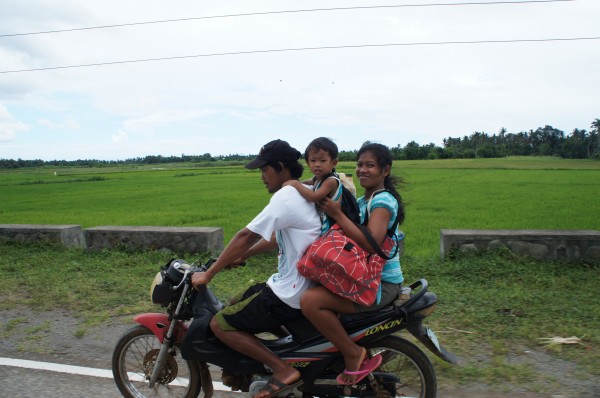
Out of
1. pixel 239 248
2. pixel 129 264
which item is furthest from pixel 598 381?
pixel 129 264

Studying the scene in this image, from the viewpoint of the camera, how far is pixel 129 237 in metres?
7.15

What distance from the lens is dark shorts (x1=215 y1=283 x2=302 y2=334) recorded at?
99.0 inches

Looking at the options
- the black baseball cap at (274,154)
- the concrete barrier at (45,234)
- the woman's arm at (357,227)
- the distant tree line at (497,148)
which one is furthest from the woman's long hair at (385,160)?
the distant tree line at (497,148)

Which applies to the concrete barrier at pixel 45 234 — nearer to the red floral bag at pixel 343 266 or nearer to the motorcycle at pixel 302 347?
the motorcycle at pixel 302 347

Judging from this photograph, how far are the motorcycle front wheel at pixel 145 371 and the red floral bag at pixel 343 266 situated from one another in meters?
1.03

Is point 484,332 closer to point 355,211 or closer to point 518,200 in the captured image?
point 355,211

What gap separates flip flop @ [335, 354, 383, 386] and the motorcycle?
0.06 meters

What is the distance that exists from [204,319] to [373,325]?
899 millimetres

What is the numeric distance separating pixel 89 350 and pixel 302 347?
2102 millimetres

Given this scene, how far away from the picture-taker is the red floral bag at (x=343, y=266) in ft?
7.47

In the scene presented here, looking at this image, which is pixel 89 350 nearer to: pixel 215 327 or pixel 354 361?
pixel 215 327

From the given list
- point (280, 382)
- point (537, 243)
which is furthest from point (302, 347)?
point (537, 243)

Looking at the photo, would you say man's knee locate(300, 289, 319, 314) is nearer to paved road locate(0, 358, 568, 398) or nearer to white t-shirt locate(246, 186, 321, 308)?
white t-shirt locate(246, 186, 321, 308)

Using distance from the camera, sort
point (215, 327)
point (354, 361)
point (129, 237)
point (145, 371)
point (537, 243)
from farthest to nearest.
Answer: point (129, 237), point (537, 243), point (145, 371), point (215, 327), point (354, 361)
